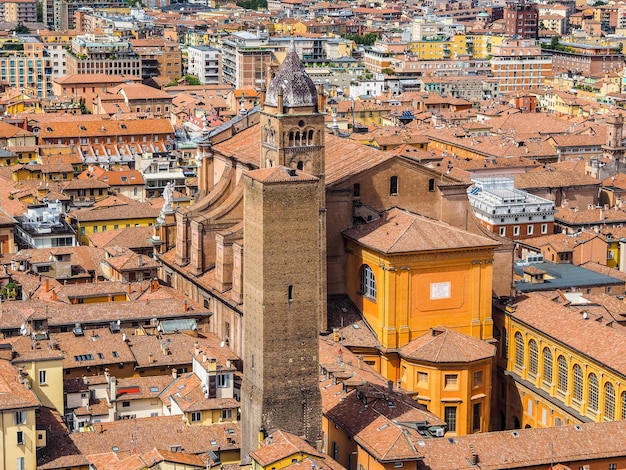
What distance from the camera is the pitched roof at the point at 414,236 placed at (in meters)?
71.7

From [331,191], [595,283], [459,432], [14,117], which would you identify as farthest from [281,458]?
[14,117]

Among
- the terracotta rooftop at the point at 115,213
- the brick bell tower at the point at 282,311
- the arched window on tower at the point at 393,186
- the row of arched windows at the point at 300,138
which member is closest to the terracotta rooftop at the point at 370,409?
the brick bell tower at the point at 282,311

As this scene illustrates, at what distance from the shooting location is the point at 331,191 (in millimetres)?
74688

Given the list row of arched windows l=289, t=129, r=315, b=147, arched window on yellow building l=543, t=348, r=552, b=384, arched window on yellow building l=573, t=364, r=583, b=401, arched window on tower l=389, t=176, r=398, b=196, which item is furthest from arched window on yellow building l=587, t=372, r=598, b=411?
row of arched windows l=289, t=129, r=315, b=147

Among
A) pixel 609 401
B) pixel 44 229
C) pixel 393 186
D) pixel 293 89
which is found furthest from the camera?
pixel 44 229

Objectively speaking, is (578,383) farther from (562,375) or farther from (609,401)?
(609,401)

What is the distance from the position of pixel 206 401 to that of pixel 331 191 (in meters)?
13.2

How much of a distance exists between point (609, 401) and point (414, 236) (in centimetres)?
1201

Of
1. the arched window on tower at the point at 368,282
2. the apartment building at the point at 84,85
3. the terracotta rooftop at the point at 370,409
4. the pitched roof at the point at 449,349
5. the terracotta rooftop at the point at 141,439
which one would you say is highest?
the apartment building at the point at 84,85

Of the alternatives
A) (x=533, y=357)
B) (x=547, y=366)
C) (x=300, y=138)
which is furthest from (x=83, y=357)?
(x=547, y=366)

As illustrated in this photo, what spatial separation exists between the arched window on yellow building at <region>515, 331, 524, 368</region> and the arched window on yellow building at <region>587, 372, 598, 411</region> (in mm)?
6379

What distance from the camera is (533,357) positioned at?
238 ft

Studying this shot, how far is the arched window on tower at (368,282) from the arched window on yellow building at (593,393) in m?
11.4

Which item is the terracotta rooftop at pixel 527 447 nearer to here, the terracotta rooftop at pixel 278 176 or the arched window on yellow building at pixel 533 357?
the arched window on yellow building at pixel 533 357
